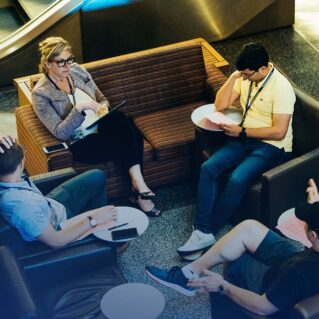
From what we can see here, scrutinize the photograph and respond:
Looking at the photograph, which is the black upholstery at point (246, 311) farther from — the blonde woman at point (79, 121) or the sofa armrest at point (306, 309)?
the blonde woman at point (79, 121)

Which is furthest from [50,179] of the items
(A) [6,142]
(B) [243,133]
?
(B) [243,133]

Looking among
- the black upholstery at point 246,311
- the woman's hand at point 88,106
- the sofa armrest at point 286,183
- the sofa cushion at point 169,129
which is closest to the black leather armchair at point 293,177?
the sofa armrest at point 286,183

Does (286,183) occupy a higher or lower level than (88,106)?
lower

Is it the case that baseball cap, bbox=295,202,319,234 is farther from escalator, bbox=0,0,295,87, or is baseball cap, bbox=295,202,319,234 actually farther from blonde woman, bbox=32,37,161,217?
escalator, bbox=0,0,295,87

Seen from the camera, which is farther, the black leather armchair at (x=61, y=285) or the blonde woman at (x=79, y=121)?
the blonde woman at (x=79, y=121)

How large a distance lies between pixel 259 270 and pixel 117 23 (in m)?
3.91

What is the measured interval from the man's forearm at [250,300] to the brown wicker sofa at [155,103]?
182 centimetres

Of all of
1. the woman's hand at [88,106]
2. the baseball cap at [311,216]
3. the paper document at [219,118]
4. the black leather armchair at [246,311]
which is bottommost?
the black leather armchair at [246,311]

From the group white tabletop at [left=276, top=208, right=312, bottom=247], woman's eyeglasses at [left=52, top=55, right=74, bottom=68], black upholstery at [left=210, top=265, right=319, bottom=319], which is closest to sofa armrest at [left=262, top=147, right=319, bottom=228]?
white tabletop at [left=276, top=208, right=312, bottom=247]

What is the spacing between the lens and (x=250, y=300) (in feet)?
13.6

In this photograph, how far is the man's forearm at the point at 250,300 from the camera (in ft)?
13.4

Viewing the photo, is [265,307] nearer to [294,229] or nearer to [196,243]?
[294,229]

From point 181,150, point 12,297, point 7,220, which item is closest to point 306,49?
point 181,150

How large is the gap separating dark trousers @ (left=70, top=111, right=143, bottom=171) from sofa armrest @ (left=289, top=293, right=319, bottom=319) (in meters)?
2.18
